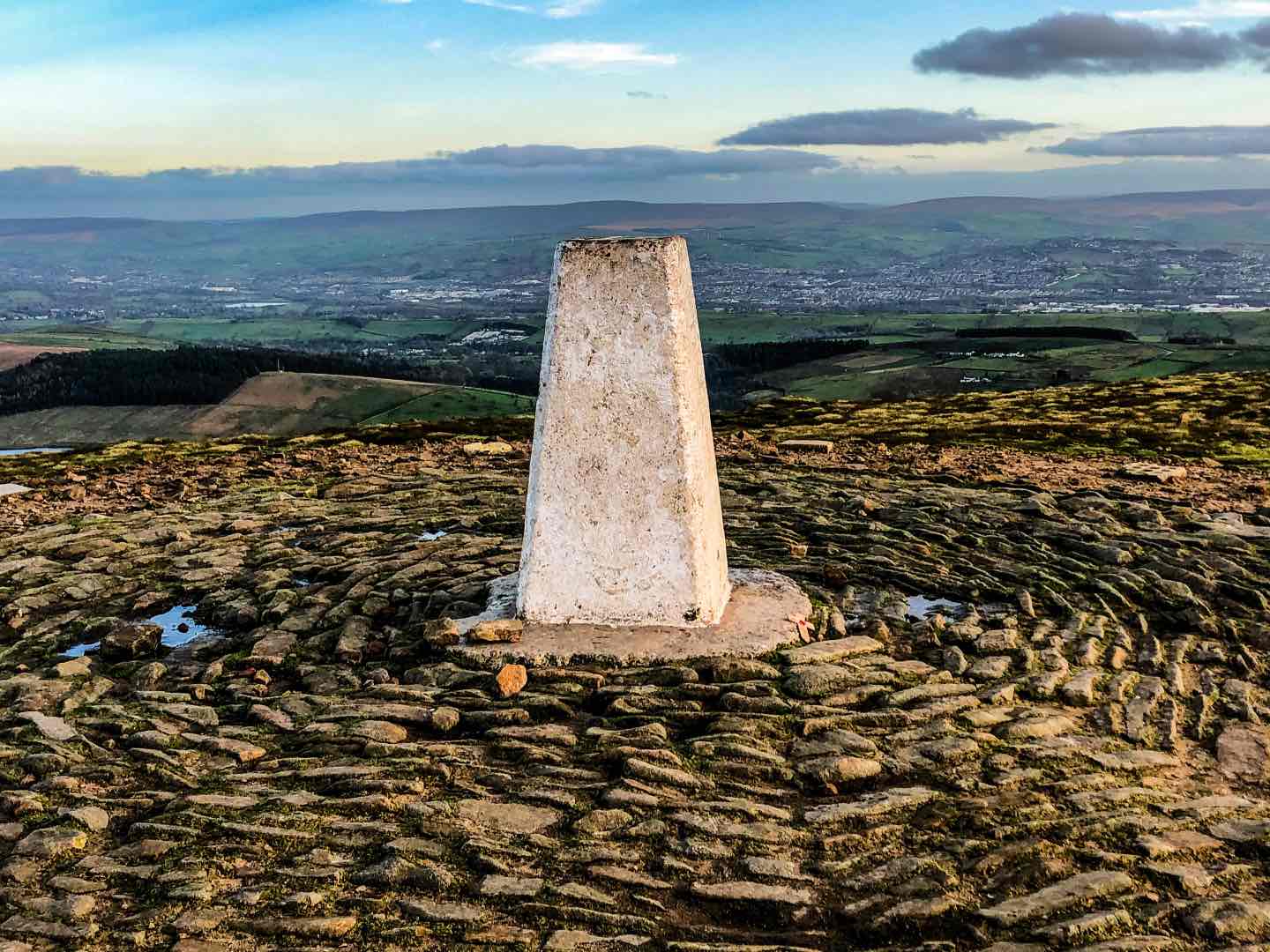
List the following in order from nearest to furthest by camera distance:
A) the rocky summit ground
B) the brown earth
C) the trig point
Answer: the rocky summit ground
the trig point
the brown earth

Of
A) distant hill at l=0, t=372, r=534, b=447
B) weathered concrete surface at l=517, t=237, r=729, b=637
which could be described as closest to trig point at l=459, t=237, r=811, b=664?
weathered concrete surface at l=517, t=237, r=729, b=637

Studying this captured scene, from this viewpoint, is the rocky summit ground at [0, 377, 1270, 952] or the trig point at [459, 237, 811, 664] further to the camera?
the trig point at [459, 237, 811, 664]

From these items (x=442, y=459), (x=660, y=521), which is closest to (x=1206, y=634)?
(x=660, y=521)

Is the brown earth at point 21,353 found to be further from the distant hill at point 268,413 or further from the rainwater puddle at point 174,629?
the rainwater puddle at point 174,629

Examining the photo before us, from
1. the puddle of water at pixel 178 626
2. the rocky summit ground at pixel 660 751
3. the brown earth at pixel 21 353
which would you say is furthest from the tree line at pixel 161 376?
the puddle of water at pixel 178 626

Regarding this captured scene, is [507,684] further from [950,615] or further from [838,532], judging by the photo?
[838,532]

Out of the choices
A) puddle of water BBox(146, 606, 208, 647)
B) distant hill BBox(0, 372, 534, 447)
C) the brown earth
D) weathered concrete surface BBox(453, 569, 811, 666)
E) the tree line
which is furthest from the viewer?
the brown earth

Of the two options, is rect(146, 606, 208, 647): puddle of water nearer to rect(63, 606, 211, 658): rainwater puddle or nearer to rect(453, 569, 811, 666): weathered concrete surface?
rect(63, 606, 211, 658): rainwater puddle
